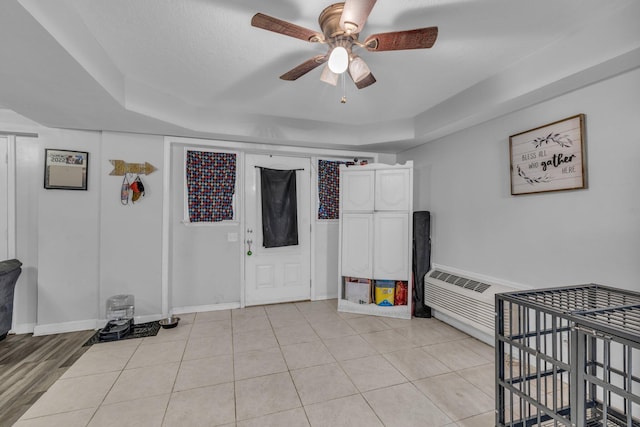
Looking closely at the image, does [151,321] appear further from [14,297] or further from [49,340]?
[14,297]

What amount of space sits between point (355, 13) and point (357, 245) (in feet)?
9.04

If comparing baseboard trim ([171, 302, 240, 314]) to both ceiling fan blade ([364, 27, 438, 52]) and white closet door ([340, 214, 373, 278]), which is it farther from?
ceiling fan blade ([364, 27, 438, 52])

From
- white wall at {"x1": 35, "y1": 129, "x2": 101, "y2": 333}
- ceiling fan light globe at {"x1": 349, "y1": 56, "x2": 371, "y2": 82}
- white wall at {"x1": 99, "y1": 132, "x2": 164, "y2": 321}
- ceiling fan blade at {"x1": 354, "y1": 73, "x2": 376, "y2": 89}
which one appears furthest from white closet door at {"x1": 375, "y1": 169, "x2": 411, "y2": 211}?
white wall at {"x1": 35, "y1": 129, "x2": 101, "y2": 333}

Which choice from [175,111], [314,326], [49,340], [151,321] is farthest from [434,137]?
[49,340]

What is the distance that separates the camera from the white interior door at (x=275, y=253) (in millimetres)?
4043

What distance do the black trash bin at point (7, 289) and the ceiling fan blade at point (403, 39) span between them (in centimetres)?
388

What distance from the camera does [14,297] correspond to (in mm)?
3107

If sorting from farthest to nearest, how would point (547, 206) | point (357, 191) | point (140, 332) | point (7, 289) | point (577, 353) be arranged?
point (357, 191)
point (140, 332)
point (7, 289)
point (547, 206)
point (577, 353)

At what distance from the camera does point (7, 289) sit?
9.39ft

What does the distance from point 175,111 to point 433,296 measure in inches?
142

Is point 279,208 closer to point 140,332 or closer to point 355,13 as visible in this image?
point 140,332

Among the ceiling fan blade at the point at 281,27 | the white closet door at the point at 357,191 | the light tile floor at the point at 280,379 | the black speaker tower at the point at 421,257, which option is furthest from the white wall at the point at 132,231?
the black speaker tower at the point at 421,257

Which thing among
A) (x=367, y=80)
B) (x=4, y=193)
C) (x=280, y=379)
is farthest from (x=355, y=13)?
(x=4, y=193)

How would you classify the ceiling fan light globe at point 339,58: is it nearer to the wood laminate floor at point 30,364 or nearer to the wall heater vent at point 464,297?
the wall heater vent at point 464,297
